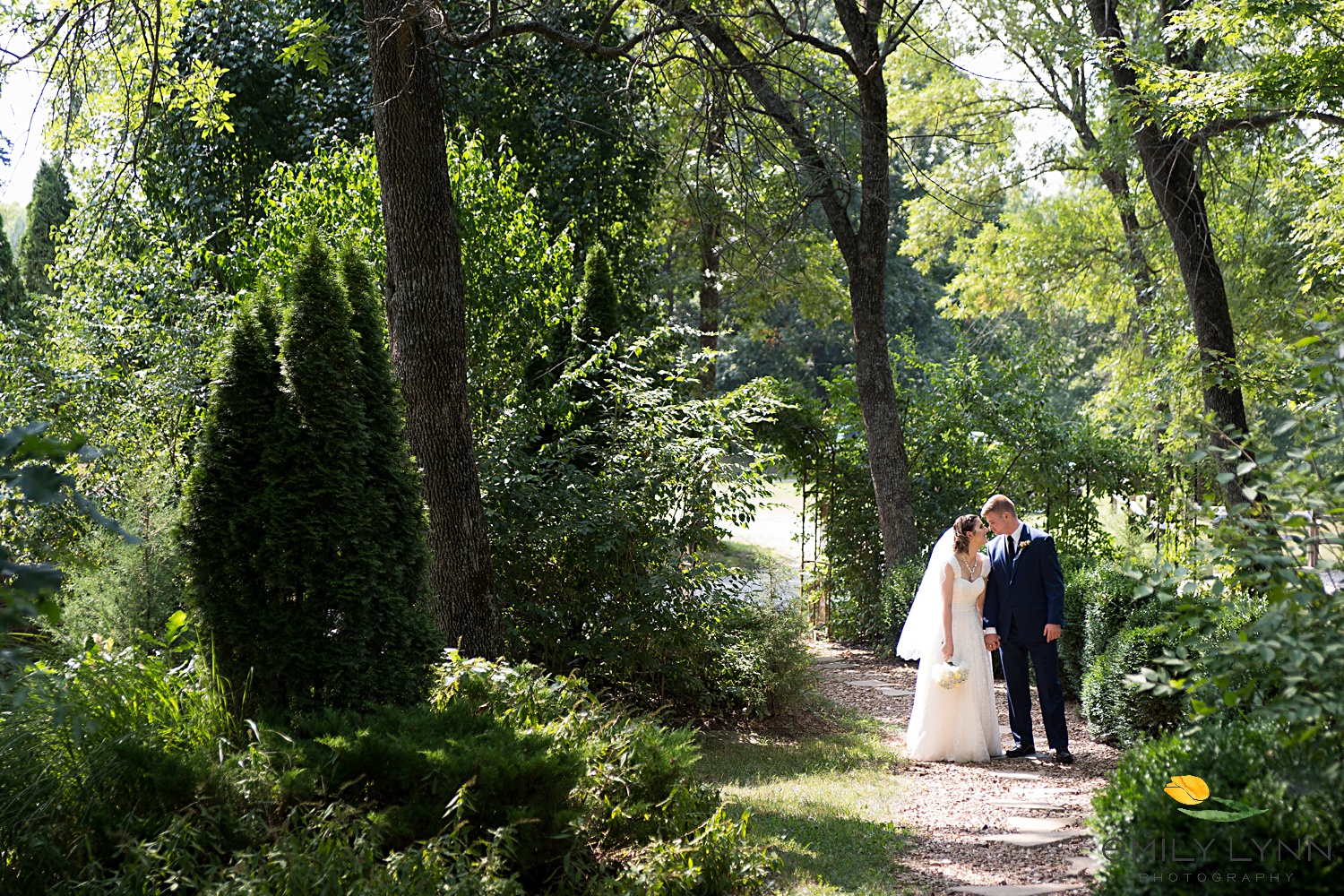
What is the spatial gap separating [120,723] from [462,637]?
248 cm

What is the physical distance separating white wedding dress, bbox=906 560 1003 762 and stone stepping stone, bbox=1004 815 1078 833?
1.79 meters

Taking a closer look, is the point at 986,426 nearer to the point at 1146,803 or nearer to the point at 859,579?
the point at 859,579

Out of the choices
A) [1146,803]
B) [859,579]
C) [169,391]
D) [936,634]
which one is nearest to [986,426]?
[859,579]

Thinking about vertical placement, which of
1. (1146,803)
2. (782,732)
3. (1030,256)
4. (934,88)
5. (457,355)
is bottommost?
(782,732)

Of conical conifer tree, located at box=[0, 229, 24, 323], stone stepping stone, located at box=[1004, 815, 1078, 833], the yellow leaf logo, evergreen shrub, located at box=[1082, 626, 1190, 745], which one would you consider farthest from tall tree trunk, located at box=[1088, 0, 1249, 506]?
conical conifer tree, located at box=[0, 229, 24, 323]

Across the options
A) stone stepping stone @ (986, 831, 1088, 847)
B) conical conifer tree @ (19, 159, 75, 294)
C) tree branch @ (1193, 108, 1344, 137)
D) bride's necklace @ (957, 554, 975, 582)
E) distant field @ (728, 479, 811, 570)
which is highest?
conical conifer tree @ (19, 159, 75, 294)

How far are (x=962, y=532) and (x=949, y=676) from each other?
108 cm

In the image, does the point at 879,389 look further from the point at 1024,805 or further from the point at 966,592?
the point at 1024,805

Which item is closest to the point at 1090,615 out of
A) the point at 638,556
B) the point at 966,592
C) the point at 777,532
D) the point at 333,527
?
the point at 966,592

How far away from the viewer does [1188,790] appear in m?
3.07

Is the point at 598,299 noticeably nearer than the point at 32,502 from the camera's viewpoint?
No

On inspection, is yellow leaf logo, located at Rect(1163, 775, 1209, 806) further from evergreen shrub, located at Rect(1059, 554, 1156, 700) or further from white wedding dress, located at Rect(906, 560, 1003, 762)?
evergreen shrub, located at Rect(1059, 554, 1156, 700)

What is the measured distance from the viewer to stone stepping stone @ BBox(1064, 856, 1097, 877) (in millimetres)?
4517

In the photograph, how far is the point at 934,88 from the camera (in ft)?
62.8
